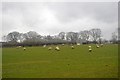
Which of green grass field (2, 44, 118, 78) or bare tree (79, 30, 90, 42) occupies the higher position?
bare tree (79, 30, 90, 42)

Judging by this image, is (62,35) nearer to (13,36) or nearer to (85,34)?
(85,34)

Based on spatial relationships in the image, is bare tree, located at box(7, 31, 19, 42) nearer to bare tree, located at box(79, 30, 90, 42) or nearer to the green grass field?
bare tree, located at box(79, 30, 90, 42)

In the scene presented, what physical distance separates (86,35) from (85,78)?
14217 centimetres

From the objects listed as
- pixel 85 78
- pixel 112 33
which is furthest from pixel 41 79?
pixel 112 33

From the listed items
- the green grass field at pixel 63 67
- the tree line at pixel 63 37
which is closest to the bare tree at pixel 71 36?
the tree line at pixel 63 37

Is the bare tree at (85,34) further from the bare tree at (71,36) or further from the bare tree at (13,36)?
the bare tree at (13,36)

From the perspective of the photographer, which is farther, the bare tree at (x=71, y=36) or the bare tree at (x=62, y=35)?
the bare tree at (x=62, y=35)

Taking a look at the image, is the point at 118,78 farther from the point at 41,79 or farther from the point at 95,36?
the point at 95,36

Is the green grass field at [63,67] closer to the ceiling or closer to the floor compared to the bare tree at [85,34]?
closer to the floor

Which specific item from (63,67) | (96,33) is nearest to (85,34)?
(96,33)

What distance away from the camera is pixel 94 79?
14703 mm

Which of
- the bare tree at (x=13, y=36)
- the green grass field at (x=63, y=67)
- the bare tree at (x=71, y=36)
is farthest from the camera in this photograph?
the bare tree at (x=71, y=36)

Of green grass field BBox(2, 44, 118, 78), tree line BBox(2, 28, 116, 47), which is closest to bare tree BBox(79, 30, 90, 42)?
tree line BBox(2, 28, 116, 47)

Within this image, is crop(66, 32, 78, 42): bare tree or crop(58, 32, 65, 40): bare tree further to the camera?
crop(58, 32, 65, 40): bare tree
